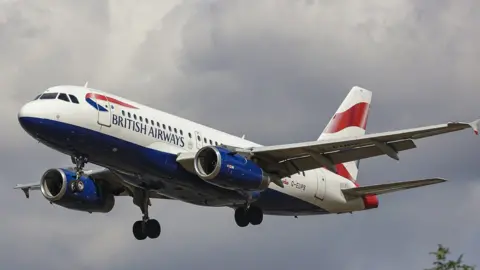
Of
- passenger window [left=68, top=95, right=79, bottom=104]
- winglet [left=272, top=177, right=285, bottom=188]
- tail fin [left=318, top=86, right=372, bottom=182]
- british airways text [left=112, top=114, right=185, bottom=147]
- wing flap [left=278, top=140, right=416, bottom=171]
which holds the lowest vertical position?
A: winglet [left=272, top=177, right=285, bottom=188]

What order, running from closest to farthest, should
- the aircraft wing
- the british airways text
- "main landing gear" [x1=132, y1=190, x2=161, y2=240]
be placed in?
the aircraft wing → the british airways text → "main landing gear" [x1=132, y1=190, x2=161, y2=240]

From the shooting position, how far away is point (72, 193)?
53.5 m

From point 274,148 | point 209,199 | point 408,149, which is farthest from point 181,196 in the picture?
point 408,149

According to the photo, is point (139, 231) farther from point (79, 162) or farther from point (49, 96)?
point (49, 96)

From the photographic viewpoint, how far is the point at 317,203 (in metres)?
55.5

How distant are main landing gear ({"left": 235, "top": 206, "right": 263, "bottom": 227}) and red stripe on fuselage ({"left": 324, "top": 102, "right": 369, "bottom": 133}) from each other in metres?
9.51

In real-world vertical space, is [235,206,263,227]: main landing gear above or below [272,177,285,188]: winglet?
below

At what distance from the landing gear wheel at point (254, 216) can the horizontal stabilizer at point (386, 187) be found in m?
5.10

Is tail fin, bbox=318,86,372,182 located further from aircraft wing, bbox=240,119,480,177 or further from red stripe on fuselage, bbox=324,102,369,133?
aircraft wing, bbox=240,119,480,177

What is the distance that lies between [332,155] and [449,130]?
23.6 feet

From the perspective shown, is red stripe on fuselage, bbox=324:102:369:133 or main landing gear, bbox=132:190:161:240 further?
red stripe on fuselage, bbox=324:102:369:133

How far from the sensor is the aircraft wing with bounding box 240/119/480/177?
148 ft

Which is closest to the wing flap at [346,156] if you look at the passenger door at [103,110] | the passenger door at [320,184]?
the passenger door at [320,184]

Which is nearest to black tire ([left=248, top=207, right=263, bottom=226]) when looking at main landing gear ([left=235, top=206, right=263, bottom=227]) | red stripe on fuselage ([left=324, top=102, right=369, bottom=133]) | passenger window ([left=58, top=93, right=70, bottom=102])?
main landing gear ([left=235, top=206, right=263, bottom=227])
